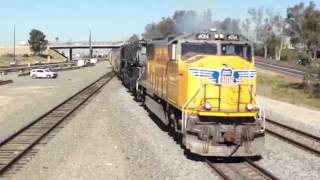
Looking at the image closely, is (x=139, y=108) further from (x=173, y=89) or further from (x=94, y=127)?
(x=173, y=89)

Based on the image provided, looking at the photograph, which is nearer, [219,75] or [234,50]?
[219,75]

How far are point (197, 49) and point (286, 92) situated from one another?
94.2 ft

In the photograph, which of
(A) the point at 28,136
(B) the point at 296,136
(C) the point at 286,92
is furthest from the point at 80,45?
(B) the point at 296,136

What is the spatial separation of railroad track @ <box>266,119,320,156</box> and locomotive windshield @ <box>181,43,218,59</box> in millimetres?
4205

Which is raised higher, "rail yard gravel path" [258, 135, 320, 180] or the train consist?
the train consist

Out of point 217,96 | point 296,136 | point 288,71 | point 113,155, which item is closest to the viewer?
point 217,96

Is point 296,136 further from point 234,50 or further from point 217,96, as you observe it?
point 217,96

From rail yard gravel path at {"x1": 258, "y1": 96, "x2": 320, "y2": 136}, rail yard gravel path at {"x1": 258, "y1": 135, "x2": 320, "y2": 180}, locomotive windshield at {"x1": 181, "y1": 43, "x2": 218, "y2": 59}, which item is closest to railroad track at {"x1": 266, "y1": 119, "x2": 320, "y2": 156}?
rail yard gravel path at {"x1": 258, "y1": 135, "x2": 320, "y2": 180}

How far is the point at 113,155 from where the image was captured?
1495 centimetres

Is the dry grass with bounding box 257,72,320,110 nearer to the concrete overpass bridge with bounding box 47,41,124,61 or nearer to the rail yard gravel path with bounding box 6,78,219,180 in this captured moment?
the rail yard gravel path with bounding box 6,78,219,180

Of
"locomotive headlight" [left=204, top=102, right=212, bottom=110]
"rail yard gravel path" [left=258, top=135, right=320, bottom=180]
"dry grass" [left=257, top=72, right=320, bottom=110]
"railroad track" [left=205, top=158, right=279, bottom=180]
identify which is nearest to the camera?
"railroad track" [left=205, top=158, right=279, bottom=180]

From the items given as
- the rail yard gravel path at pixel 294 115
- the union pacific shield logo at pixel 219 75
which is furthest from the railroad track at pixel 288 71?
the union pacific shield logo at pixel 219 75

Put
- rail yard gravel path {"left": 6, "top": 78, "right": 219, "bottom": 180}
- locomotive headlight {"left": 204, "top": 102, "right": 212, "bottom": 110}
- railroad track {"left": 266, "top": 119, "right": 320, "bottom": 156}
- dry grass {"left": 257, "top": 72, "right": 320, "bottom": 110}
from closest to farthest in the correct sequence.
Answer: rail yard gravel path {"left": 6, "top": 78, "right": 219, "bottom": 180}
locomotive headlight {"left": 204, "top": 102, "right": 212, "bottom": 110}
railroad track {"left": 266, "top": 119, "right": 320, "bottom": 156}
dry grass {"left": 257, "top": 72, "right": 320, "bottom": 110}

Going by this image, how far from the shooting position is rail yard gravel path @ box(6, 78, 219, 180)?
41.7 ft
